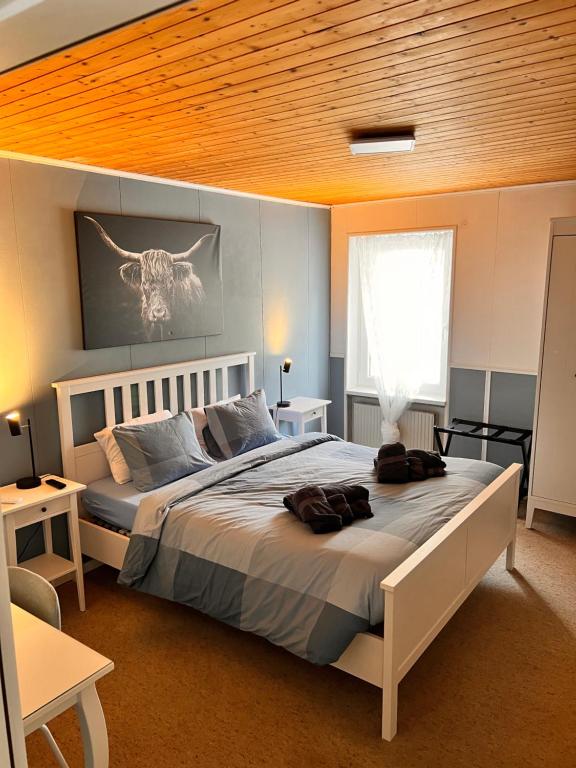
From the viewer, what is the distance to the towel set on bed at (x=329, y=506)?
275cm

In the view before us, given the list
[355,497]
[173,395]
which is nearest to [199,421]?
[173,395]

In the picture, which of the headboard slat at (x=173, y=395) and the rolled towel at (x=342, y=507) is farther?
the headboard slat at (x=173, y=395)

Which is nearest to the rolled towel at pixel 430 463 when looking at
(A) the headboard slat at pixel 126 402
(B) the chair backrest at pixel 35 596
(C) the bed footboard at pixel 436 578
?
(C) the bed footboard at pixel 436 578

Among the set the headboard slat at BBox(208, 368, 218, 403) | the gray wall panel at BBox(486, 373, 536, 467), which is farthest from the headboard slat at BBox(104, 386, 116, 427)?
the gray wall panel at BBox(486, 373, 536, 467)

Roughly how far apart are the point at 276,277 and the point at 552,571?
298cm

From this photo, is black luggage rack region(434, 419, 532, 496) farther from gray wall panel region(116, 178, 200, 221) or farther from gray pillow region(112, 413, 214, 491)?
gray wall panel region(116, 178, 200, 221)

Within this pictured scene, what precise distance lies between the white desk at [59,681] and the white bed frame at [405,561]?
110cm

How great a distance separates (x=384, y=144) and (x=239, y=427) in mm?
1997

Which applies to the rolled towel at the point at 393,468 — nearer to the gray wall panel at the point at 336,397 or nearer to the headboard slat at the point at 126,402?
the headboard slat at the point at 126,402

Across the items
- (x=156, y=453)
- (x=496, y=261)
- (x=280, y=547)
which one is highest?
(x=496, y=261)

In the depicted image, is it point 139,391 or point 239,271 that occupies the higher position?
point 239,271

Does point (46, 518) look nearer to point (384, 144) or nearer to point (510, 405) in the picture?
point (384, 144)

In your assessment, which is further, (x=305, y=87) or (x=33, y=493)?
(x=33, y=493)

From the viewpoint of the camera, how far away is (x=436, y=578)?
263cm
